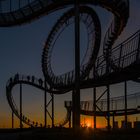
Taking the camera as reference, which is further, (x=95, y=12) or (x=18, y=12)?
(x=95, y=12)

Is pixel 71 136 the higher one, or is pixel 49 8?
pixel 49 8

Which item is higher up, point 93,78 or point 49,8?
point 49,8

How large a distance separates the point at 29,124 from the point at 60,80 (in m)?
9.74

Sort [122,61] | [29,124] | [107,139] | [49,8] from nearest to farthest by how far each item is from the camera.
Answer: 1. [107,139]
2. [122,61]
3. [49,8]
4. [29,124]

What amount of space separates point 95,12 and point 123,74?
12.2 metres

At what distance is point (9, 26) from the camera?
28.6 meters

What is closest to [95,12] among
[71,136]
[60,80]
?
[60,80]

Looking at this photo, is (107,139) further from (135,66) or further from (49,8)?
(49,8)

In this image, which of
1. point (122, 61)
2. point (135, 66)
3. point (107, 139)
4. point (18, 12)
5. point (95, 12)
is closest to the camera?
point (107, 139)

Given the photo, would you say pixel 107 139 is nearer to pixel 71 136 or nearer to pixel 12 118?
pixel 71 136

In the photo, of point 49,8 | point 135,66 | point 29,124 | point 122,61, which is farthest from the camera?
point 29,124

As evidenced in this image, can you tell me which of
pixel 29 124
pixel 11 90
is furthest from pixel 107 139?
→ pixel 11 90

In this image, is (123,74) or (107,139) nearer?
(107,139)

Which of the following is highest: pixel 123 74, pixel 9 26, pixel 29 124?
pixel 9 26
